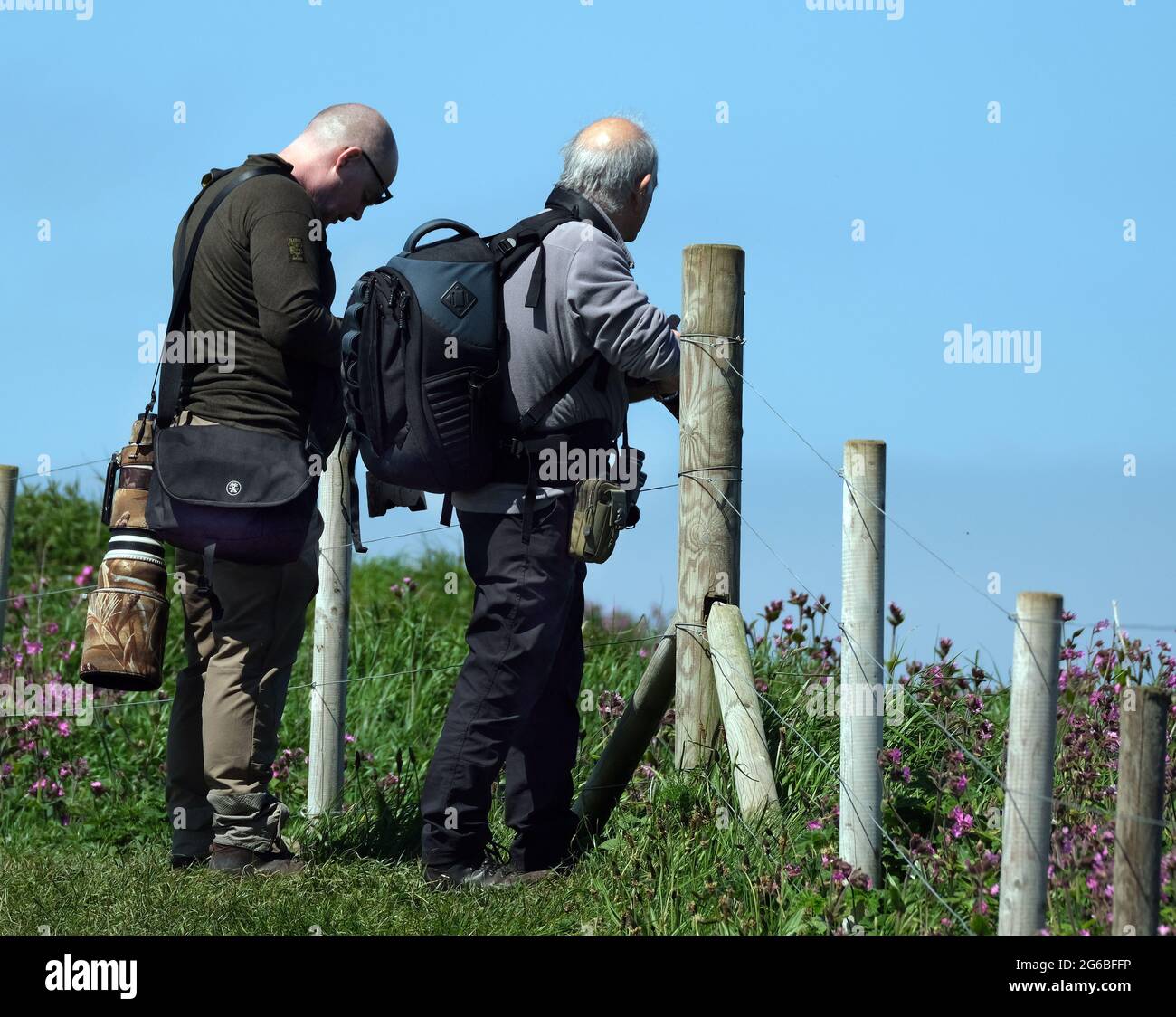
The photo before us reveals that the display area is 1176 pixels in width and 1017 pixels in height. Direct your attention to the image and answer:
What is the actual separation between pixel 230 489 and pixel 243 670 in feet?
2.05

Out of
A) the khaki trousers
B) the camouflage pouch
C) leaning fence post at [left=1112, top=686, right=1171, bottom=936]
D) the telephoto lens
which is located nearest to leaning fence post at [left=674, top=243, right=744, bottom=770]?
the camouflage pouch

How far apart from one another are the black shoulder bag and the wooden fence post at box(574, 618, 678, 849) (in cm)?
127

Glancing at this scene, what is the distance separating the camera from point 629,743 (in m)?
5.44

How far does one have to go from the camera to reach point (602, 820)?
5.52 metres

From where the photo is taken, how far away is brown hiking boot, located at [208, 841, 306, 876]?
5.21m

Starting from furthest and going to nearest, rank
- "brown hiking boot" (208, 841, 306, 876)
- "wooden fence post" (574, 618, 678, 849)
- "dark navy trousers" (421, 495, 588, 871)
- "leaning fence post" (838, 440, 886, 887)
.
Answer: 1. "wooden fence post" (574, 618, 678, 849)
2. "brown hiking boot" (208, 841, 306, 876)
3. "dark navy trousers" (421, 495, 588, 871)
4. "leaning fence post" (838, 440, 886, 887)

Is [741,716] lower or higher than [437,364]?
lower

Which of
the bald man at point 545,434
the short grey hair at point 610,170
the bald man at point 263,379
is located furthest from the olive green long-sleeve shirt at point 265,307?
the short grey hair at point 610,170

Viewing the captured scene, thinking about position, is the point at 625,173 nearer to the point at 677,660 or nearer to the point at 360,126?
the point at 360,126

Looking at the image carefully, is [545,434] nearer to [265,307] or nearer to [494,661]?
[494,661]

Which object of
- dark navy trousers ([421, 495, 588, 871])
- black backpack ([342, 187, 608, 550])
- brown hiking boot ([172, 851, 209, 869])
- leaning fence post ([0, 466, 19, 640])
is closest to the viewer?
black backpack ([342, 187, 608, 550])

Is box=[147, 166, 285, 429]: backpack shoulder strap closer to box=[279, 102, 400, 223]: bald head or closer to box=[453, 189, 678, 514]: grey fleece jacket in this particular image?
box=[279, 102, 400, 223]: bald head

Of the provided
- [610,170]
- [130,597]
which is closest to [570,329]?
[610,170]
